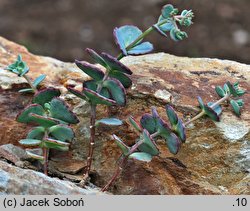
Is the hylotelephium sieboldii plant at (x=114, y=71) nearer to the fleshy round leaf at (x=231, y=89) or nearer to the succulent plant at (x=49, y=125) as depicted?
the succulent plant at (x=49, y=125)

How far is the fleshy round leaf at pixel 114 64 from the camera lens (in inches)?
52.0

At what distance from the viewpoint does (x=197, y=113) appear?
149 cm

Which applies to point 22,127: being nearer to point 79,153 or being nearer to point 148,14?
point 79,153

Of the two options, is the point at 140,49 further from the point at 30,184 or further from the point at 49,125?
the point at 30,184

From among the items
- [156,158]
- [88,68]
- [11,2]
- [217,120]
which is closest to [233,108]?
[217,120]

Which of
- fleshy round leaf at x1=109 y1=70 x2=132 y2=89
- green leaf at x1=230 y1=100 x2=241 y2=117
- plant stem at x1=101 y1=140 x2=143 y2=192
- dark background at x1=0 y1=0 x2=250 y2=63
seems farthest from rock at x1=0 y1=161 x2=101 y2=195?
dark background at x1=0 y1=0 x2=250 y2=63

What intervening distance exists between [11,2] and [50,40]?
56 centimetres

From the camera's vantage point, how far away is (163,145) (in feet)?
4.74

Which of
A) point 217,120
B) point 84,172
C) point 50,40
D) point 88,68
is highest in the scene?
point 88,68

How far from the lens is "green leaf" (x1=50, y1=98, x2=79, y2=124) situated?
53.1 inches

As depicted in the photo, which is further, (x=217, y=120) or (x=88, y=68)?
(x=217, y=120)

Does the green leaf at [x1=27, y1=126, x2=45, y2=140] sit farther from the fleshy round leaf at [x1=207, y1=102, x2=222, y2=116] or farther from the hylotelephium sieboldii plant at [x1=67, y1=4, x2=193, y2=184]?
the fleshy round leaf at [x1=207, y1=102, x2=222, y2=116]

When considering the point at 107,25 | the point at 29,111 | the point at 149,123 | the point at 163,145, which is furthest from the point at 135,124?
the point at 107,25

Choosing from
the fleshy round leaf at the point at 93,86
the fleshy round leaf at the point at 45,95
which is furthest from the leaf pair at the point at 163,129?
the fleshy round leaf at the point at 45,95
